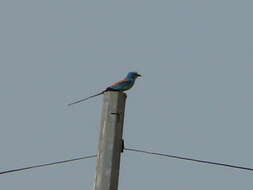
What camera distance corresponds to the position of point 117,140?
907 centimetres

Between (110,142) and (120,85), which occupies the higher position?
(120,85)

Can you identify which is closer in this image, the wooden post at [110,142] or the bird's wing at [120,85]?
the wooden post at [110,142]

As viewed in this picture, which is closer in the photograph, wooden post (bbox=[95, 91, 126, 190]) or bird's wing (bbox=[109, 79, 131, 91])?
wooden post (bbox=[95, 91, 126, 190])

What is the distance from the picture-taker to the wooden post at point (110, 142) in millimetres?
8828

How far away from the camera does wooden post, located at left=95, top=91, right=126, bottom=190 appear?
29.0 feet

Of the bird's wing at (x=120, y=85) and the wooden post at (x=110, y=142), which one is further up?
the bird's wing at (x=120, y=85)

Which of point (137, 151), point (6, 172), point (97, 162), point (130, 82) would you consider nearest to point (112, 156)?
point (97, 162)

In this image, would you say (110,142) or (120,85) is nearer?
(110,142)

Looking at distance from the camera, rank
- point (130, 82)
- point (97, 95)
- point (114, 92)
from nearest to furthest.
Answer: point (114, 92) < point (97, 95) < point (130, 82)

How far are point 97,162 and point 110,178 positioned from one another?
12.3 inches

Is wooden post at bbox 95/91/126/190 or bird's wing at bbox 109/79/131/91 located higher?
bird's wing at bbox 109/79/131/91

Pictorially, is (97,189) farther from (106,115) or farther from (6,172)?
(6,172)

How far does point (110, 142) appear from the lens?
356 inches

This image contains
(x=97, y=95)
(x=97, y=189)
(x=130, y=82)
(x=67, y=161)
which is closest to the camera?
(x=97, y=189)
